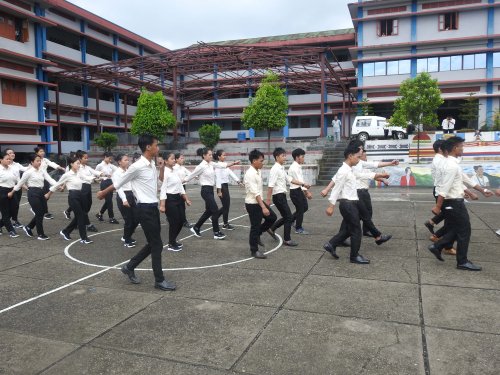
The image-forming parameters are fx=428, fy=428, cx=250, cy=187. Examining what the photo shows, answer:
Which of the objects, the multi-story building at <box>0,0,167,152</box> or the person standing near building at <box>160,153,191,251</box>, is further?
the multi-story building at <box>0,0,167,152</box>

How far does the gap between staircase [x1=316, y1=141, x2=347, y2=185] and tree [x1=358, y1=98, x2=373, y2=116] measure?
8.82 m

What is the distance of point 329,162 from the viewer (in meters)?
25.9

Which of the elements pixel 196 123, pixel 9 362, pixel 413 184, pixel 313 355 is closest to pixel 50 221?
pixel 9 362

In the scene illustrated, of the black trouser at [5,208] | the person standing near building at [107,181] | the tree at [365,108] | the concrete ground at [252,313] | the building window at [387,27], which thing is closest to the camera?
the concrete ground at [252,313]

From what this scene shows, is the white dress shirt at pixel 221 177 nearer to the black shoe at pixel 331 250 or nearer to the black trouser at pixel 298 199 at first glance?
the black trouser at pixel 298 199

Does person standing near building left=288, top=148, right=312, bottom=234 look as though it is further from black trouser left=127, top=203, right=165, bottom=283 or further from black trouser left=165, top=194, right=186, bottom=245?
black trouser left=127, top=203, right=165, bottom=283

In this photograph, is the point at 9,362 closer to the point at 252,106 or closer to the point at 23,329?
the point at 23,329

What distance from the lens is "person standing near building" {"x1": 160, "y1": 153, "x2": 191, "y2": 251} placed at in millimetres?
8047

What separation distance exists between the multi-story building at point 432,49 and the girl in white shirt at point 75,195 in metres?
32.9

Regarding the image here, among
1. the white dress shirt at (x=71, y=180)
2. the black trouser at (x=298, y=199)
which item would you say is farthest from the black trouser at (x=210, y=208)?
the white dress shirt at (x=71, y=180)

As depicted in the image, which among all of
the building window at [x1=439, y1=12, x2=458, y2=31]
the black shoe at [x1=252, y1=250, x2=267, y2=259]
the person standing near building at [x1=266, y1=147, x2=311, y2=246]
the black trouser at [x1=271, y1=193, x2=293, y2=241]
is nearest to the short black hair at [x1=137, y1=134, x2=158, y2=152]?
the black shoe at [x1=252, y1=250, x2=267, y2=259]

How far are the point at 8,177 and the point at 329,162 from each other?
19107 mm

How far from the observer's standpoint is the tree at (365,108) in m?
36.3

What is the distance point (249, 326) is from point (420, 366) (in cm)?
167
